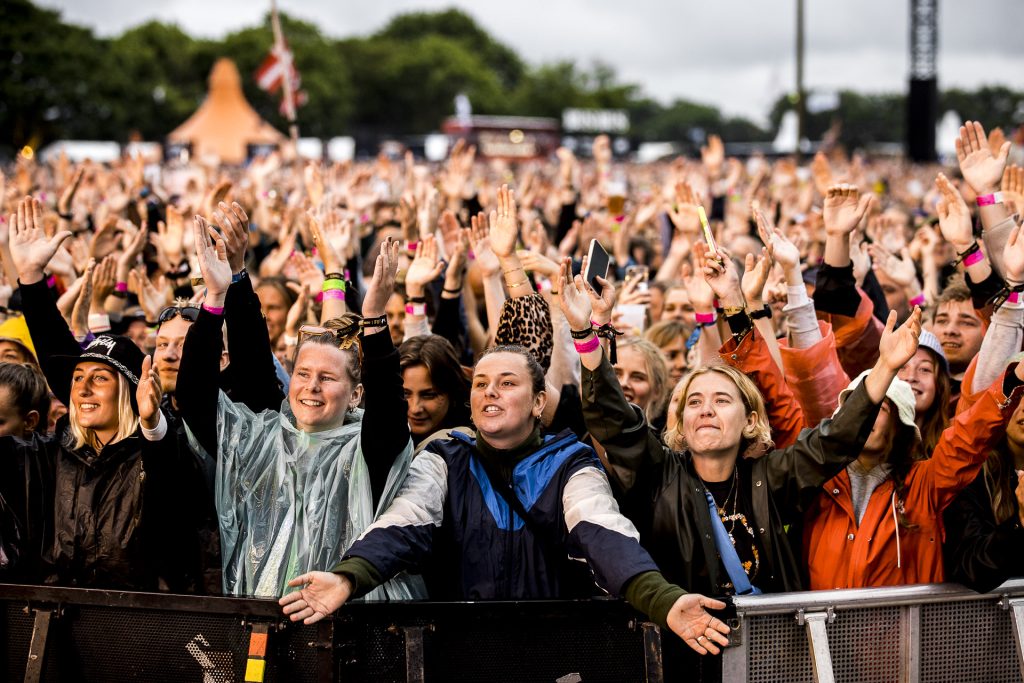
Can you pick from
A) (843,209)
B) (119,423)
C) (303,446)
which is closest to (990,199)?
(843,209)

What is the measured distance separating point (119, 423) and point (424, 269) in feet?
5.70

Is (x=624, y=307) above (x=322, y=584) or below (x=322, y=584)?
above

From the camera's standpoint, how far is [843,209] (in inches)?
199

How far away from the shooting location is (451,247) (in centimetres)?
730

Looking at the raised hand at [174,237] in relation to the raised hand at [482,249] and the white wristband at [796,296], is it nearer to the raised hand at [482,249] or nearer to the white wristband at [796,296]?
the raised hand at [482,249]

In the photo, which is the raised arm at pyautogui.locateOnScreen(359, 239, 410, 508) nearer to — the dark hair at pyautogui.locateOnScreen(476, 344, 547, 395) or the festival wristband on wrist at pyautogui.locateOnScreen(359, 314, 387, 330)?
the festival wristband on wrist at pyautogui.locateOnScreen(359, 314, 387, 330)

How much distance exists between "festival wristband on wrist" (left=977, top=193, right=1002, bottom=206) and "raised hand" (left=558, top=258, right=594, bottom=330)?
6.82 ft

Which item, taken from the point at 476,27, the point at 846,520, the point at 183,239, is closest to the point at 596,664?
the point at 846,520

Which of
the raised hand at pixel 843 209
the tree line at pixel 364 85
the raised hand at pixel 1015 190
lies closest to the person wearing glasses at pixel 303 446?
the raised hand at pixel 843 209

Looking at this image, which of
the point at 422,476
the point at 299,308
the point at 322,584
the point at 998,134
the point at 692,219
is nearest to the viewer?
the point at 322,584

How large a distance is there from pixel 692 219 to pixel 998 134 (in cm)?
190

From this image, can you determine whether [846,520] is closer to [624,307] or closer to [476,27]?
[624,307]

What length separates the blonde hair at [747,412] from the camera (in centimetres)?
384

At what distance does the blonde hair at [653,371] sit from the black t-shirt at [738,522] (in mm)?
1403
